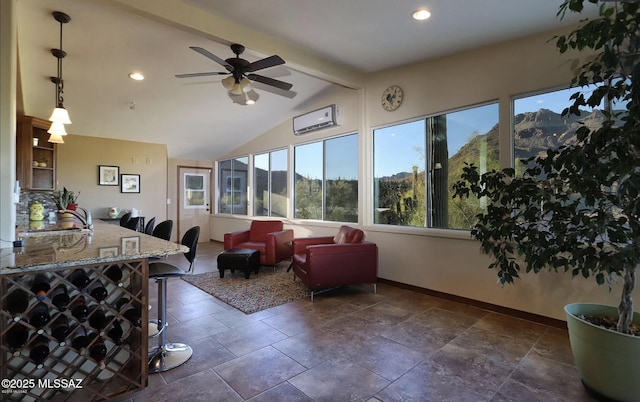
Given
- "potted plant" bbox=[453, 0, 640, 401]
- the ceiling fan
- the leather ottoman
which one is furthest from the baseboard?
the ceiling fan

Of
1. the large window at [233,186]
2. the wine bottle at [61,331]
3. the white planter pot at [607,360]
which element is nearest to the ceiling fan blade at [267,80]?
the wine bottle at [61,331]

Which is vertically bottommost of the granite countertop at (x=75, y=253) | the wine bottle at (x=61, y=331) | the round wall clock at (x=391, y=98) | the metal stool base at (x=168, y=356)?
the metal stool base at (x=168, y=356)

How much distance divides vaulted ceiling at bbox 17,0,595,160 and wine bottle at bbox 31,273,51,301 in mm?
2144

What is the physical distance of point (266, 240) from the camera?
5039 mm

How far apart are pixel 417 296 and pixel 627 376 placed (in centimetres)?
209

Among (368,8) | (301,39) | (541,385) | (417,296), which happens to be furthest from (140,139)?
(541,385)

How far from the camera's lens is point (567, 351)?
2469mm

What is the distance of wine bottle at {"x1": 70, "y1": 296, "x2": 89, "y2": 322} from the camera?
1641 millimetres

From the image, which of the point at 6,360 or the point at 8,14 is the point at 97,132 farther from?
the point at 6,360

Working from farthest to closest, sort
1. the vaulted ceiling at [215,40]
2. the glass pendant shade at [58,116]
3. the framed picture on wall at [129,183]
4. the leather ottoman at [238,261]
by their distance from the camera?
the framed picture on wall at [129,183] → the leather ottoman at [238,261] → the glass pendant shade at [58,116] → the vaulted ceiling at [215,40]

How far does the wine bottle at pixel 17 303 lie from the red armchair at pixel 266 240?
3447mm

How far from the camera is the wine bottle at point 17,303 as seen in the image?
150 centimetres

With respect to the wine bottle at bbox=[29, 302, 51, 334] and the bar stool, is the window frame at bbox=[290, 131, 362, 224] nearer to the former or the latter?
the bar stool

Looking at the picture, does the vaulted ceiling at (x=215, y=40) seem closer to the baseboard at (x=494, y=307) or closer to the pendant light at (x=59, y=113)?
the pendant light at (x=59, y=113)
